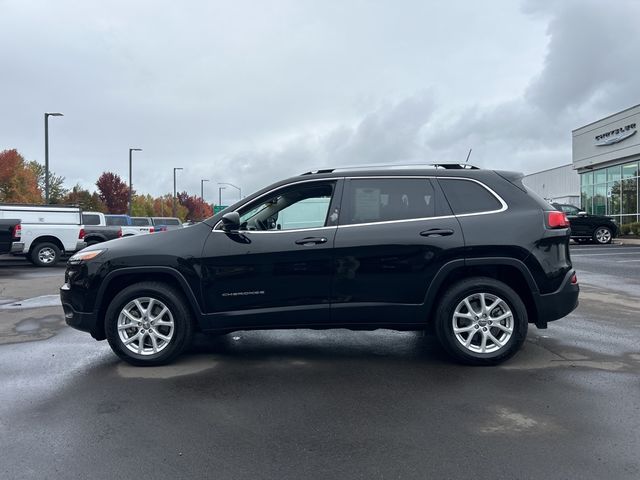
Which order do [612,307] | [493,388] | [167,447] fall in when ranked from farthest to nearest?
[612,307] → [493,388] → [167,447]

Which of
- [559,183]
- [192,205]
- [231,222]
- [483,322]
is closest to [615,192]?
[559,183]

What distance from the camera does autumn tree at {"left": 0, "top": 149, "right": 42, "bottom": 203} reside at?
46.6m

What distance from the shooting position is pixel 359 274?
491 cm

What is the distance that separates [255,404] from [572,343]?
3.70 meters

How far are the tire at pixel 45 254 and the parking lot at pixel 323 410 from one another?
11.0 metres

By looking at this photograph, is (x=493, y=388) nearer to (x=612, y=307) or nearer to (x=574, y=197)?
(x=612, y=307)

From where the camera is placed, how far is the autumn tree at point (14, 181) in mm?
46562

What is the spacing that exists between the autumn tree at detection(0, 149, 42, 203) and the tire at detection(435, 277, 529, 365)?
1974 inches

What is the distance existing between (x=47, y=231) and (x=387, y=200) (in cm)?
1428

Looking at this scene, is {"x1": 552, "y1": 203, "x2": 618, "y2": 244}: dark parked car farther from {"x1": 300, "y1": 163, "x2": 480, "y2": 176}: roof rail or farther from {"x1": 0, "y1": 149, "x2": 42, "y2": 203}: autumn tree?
{"x1": 0, "y1": 149, "x2": 42, "y2": 203}: autumn tree

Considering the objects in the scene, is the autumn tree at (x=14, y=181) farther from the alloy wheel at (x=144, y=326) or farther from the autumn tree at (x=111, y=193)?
the alloy wheel at (x=144, y=326)

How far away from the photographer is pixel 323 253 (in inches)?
193

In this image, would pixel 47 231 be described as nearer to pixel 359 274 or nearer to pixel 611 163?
pixel 359 274

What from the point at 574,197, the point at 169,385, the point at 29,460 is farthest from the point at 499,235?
the point at 574,197
